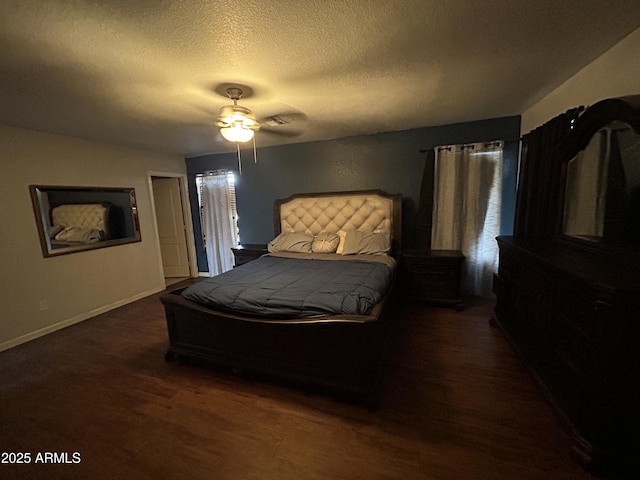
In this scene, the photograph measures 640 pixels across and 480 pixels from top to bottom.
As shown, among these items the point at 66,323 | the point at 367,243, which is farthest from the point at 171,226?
the point at 367,243

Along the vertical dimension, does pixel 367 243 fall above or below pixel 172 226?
below

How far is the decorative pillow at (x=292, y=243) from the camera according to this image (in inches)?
144

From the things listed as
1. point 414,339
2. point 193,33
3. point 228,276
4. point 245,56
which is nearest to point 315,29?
point 245,56

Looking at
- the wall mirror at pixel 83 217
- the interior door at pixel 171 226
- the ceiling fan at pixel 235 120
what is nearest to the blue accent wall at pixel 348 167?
the interior door at pixel 171 226

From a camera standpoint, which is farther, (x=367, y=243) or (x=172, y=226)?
(x=172, y=226)

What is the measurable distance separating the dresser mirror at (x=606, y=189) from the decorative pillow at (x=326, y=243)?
2.30 meters

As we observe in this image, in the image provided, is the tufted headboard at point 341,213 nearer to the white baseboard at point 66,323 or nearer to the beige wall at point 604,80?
the beige wall at point 604,80

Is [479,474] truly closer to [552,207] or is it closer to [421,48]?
[552,207]

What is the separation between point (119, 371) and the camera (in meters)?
2.22

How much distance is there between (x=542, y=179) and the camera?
94.2 inches

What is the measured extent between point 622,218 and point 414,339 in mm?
1734

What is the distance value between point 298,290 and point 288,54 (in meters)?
1.65

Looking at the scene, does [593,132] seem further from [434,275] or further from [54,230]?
[54,230]

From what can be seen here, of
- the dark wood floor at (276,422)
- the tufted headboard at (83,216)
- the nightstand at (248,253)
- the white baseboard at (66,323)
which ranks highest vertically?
the tufted headboard at (83,216)
